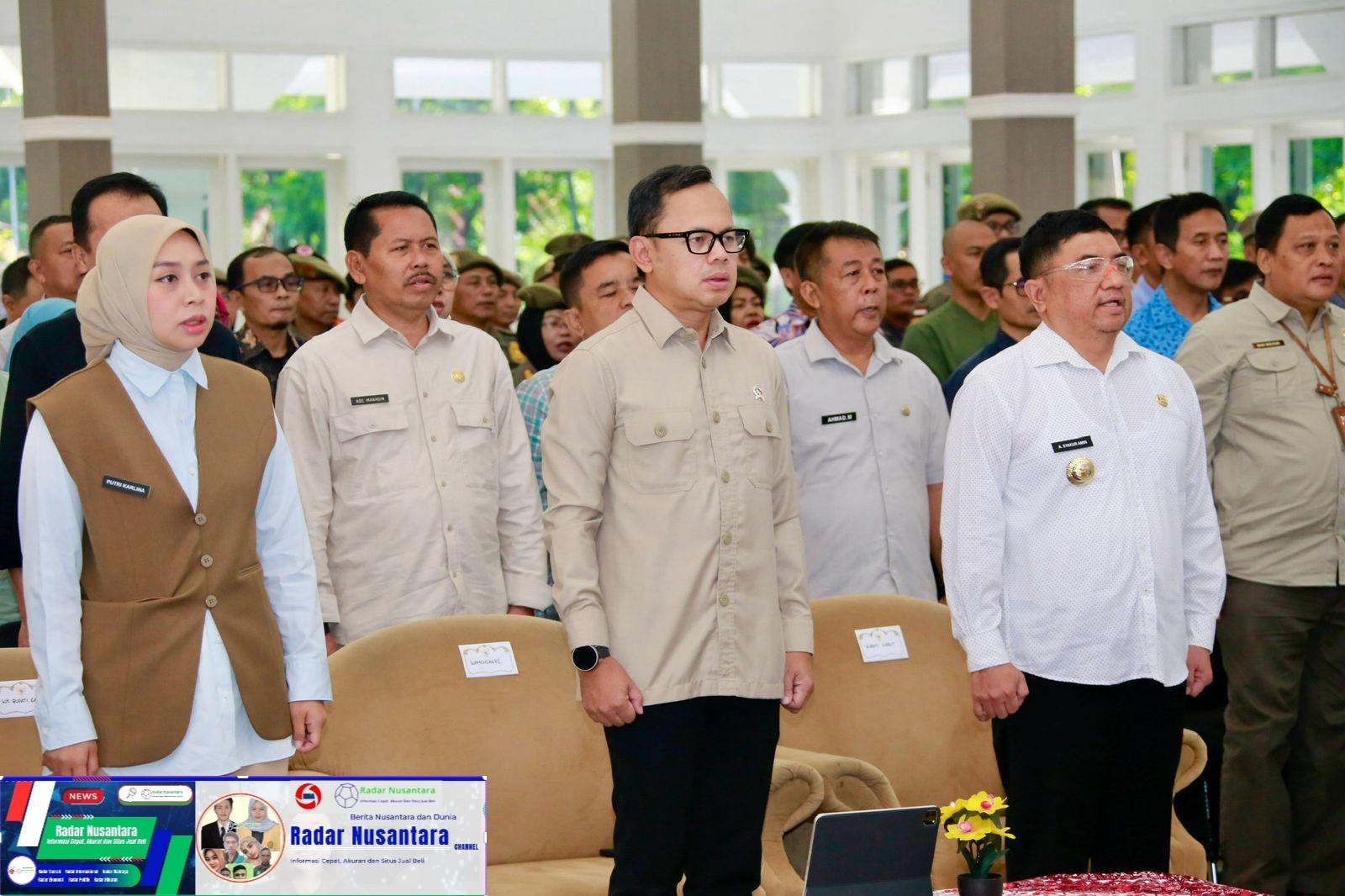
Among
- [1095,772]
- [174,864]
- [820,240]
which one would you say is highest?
[820,240]

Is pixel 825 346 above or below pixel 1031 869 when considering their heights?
above

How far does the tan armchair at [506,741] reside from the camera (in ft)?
11.3

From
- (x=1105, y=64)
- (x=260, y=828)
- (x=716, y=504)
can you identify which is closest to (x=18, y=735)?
(x=716, y=504)

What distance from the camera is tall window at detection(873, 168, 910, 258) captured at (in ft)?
49.5

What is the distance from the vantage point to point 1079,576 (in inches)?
127

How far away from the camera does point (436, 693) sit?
3.60 m

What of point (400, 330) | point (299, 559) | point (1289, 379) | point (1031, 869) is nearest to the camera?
point (299, 559)

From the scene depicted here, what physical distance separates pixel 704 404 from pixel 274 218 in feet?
36.9

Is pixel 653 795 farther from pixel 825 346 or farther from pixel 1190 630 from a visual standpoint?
pixel 825 346

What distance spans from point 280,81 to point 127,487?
11353mm

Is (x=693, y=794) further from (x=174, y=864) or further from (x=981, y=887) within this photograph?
(x=174, y=864)

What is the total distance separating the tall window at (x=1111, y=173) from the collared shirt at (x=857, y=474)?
945 centimetres

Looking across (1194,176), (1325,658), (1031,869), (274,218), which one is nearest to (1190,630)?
(1031,869)

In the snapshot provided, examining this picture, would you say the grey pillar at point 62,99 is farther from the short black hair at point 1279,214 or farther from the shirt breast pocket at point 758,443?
the shirt breast pocket at point 758,443
